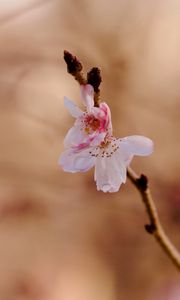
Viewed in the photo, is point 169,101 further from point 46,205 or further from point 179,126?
point 46,205

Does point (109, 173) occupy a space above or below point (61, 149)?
below

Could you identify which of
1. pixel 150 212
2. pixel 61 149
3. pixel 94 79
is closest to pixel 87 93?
pixel 94 79

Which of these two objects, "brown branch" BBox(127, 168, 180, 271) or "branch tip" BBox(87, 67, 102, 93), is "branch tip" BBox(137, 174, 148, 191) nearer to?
"brown branch" BBox(127, 168, 180, 271)

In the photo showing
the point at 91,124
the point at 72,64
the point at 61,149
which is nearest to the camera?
the point at 72,64

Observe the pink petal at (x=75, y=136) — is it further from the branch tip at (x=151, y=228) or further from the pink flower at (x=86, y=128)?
the branch tip at (x=151, y=228)

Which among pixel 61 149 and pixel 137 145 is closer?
pixel 137 145

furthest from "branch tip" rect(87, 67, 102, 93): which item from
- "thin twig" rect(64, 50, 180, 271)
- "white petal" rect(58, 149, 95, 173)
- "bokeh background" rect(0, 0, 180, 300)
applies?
"bokeh background" rect(0, 0, 180, 300)

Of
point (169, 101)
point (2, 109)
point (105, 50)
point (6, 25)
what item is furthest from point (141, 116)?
point (6, 25)

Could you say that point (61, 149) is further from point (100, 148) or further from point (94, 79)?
point (94, 79)

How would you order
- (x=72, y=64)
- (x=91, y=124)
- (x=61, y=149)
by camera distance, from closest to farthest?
(x=72, y=64)
(x=91, y=124)
(x=61, y=149)
